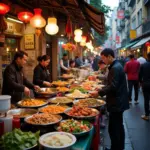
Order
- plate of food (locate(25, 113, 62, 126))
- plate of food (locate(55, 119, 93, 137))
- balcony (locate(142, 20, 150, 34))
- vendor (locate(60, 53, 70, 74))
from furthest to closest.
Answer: balcony (locate(142, 20, 150, 34)), vendor (locate(60, 53, 70, 74)), plate of food (locate(25, 113, 62, 126)), plate of food (locate(55, 119, 93, 137))

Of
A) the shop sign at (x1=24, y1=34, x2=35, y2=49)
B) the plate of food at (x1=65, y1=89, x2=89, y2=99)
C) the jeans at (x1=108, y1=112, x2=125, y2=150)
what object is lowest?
the jeans at (x1=108, y1=112, x2=125, y2=150)

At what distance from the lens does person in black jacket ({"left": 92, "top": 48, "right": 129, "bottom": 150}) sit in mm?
4531

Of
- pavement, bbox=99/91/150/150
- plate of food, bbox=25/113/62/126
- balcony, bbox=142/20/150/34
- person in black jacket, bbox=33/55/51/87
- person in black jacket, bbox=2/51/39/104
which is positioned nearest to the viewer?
plate of food, bbox=25/113/62/126

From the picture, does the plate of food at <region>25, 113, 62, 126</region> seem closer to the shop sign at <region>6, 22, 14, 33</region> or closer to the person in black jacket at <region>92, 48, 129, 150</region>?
the person in black jacket at <region>92, 48, 129, 150</region>

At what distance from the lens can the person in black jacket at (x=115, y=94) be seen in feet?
14.9

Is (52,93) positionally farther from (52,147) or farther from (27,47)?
(27,47)

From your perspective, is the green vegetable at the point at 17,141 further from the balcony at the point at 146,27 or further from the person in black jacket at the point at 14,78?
the balcony at the point at 146,27

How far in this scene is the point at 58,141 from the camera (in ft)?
8.92

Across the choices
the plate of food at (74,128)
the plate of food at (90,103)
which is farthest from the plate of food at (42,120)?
the plate of food at (90,103)

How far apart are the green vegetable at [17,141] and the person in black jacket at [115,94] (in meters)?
2.31

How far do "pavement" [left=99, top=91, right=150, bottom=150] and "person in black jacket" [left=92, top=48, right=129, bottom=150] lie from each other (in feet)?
2.73

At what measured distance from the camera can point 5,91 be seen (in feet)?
17.1

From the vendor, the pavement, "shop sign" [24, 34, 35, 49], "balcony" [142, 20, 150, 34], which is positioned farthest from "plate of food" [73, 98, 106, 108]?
"balcony" [142, 20, 150, 34]

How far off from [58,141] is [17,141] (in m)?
0.52
